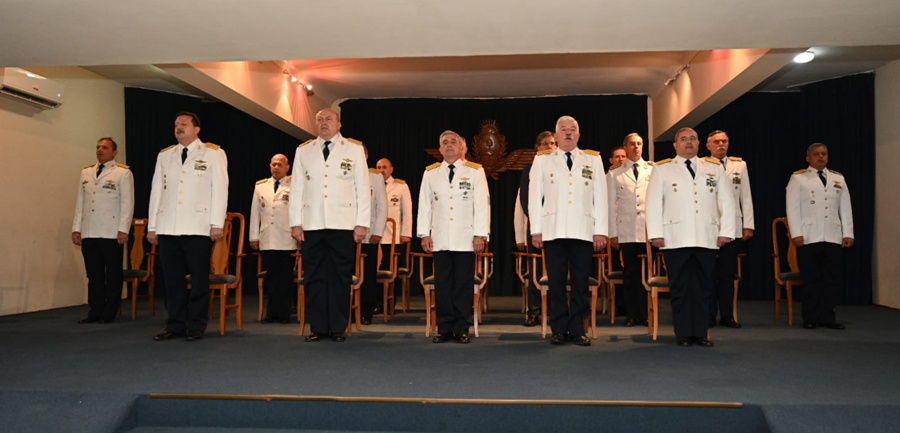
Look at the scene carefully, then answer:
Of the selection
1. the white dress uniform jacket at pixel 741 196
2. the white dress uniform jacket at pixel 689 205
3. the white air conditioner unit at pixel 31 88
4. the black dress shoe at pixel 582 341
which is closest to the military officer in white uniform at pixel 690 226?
Answer: the white dress uniform jacket at pixel 689 205

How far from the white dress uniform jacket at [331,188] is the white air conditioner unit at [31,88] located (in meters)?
3.52

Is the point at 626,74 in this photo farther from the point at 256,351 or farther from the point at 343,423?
the point at 343,423

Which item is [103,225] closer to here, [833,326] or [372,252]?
Result: [372,252]

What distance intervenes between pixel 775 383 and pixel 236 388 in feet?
8.68

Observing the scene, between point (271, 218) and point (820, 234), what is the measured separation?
15.5 ft

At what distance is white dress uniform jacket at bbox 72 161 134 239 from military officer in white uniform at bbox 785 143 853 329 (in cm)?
574

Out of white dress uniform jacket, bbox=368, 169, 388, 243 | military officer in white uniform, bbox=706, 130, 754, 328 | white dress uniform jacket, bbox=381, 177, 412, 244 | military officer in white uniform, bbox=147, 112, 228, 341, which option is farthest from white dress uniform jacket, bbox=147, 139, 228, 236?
military officer in white uniform, bbox=706, 130, 754, 328

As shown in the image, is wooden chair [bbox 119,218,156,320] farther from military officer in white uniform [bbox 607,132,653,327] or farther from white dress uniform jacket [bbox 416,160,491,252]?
military officer in white uniform [bbox 607,132,653,327]

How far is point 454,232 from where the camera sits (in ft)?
16.0

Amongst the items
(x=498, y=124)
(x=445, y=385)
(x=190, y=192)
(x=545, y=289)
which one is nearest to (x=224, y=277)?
(x=190, y=192)

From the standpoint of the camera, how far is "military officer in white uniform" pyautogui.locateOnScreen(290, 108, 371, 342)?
4.80 m

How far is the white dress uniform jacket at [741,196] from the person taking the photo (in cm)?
571

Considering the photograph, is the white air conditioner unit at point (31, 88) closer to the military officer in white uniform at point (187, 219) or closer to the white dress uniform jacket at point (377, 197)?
the military officer in white uniform at point (187, 219)

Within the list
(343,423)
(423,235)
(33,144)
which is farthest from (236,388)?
(33,144)
